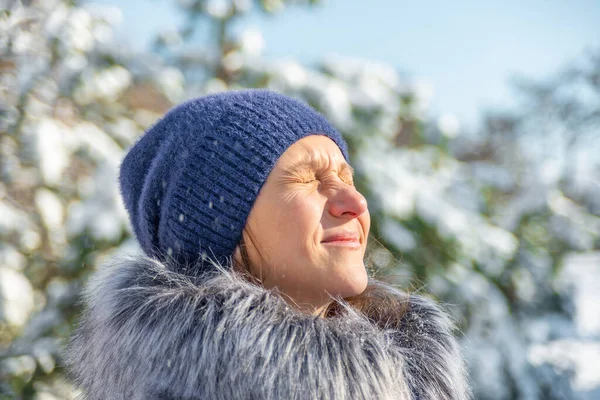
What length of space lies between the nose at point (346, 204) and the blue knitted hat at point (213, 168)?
173 millimetres

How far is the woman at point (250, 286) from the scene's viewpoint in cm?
104

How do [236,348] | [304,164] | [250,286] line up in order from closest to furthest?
[236,348] → [250,286] → [304,164]

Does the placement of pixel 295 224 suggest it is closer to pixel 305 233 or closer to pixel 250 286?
pixel 305 233

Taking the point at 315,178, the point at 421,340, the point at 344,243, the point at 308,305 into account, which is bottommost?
the point at 421,340

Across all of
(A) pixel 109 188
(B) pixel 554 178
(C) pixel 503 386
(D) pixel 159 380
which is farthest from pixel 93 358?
(B) pixel 554 178

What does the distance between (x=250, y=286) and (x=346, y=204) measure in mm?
305

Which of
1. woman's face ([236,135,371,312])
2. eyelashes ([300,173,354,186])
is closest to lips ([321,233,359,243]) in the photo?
woman's face ([236,135,371,312])

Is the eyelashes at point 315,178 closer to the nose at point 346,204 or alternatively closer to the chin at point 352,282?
the nose at point 346,204

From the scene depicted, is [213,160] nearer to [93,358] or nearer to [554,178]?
[93,358]

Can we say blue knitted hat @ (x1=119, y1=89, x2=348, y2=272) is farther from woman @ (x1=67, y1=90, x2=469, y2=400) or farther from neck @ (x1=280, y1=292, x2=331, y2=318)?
neck @ (x1=280, y1=292, x2=331, y2=318)

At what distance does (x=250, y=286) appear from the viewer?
1152 millimetres

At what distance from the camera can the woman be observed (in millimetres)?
1041

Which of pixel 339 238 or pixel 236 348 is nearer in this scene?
pixel 236 348

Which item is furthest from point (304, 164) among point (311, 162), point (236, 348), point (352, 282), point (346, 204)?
point (236, 348)
